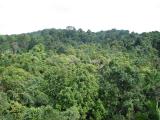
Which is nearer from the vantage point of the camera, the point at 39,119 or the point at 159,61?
the point at 39,119

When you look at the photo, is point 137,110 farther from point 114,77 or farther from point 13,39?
point 13,39

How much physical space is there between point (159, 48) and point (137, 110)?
96.7 feet

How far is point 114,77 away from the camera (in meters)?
37.5

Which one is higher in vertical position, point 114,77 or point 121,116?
point 114,77

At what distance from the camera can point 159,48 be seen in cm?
6444

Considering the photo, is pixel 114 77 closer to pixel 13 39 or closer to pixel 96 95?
pixel 96 95

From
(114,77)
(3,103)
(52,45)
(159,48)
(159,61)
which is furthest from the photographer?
(52,45)

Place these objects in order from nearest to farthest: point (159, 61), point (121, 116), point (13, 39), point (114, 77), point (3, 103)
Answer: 1. point (3, 103)
2. point (121, 116)
3. point (114, 77)
4. point (159, 61)
5. point (13, 39)

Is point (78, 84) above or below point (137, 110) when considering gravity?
above

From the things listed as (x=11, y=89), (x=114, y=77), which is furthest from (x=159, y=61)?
(x=11, y=89)

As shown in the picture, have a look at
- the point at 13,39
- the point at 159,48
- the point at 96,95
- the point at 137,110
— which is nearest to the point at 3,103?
the point at 96,95

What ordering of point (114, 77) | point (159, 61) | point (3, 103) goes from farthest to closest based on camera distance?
point (159, 61) < point (114, 77) < point (3, 103)

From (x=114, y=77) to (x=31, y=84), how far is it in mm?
7671

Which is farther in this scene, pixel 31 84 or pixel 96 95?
pixel 31 84
